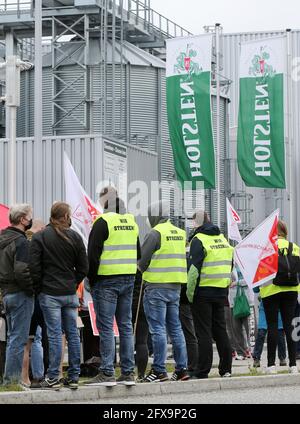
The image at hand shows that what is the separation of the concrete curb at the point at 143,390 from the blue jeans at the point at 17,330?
76 cm

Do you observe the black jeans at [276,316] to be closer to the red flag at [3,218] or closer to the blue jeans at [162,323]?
the blue jeans at [162,323]

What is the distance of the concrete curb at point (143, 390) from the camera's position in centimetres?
1134

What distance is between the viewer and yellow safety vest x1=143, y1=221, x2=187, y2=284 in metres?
13.0

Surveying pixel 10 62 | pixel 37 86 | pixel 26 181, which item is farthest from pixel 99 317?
pixel 26 181

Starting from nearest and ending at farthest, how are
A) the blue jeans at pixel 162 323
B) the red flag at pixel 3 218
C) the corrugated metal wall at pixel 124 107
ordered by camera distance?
1. the blue jeans at pixel 162 323
2. the red flag at pixel 3 218
3. the corrugated metal wall at pixel 124 107

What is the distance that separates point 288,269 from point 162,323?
239 centimetres

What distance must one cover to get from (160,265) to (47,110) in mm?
19408

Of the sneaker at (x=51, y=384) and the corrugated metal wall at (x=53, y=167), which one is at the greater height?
the corrugated metal wall at (x=53, y=167)

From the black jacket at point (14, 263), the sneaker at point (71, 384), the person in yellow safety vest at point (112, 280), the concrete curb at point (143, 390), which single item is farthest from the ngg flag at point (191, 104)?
the sneaker at point (71, 384)

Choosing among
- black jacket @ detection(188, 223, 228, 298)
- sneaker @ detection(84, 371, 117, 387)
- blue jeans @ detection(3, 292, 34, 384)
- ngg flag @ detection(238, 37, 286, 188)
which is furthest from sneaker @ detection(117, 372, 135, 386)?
ngg flag @ detection(238, 37, 286, 188)

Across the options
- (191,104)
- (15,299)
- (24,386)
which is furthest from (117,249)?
(191,104)

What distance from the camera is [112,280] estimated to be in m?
12.1

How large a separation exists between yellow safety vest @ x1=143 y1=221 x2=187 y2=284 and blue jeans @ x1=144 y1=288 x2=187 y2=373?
0.45 ft

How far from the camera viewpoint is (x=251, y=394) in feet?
40.8
